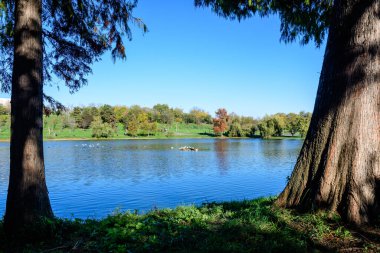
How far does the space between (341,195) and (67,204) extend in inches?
549

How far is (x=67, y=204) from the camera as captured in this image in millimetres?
15742

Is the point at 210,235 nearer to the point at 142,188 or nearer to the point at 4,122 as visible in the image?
the point at 142,188

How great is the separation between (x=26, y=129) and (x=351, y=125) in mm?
5061

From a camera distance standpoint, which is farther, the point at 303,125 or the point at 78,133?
the point at 303,125

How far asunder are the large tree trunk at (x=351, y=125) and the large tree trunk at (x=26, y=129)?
14.2 ft

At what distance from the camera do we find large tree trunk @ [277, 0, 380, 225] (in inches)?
184

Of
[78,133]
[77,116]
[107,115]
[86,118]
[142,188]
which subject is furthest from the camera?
[77,116]

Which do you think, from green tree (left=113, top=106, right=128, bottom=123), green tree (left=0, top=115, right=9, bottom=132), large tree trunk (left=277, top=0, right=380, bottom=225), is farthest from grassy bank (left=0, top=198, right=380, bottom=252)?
green tree (left=113, top=106, right=128, bottom=123)

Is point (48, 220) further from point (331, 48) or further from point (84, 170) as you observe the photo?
point (84, 170)

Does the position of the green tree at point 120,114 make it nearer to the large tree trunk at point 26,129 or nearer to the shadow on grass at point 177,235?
the large tree trunk at point 26,129

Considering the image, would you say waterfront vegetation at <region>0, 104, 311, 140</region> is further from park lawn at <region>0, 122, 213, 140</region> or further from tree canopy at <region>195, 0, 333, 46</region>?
tree canopy at <region>195, 0, 333, 46</region>

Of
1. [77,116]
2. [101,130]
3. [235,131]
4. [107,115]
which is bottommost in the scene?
[235,131]

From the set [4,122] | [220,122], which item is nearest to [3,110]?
[4,122]

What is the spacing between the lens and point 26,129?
17.1 feet
